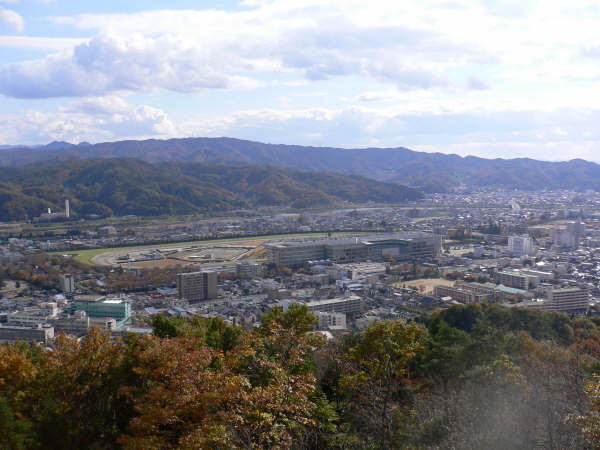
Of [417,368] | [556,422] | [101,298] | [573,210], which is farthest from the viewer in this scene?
[573,210]

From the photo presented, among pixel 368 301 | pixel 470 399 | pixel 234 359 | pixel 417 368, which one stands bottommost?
pixel 368 301

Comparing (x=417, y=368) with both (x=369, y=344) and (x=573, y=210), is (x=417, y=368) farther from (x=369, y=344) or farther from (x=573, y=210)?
(x=573, y=210)

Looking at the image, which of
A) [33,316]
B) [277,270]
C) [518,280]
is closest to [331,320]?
[33,316]

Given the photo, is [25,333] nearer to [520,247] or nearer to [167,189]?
[520,247]

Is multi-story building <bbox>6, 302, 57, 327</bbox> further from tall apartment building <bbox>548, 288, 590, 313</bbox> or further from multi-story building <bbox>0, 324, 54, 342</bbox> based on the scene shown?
tall apartment building <bbox>548, 288, 590, 313</bbox>

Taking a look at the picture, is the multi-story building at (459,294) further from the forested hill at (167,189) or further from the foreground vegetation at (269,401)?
the forested hill at (167,189)

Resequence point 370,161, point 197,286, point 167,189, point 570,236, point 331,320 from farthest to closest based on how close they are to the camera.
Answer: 1. point 370,161
2. point 167,189
3. point 570,236
4. point 197,286
5. point 331,320

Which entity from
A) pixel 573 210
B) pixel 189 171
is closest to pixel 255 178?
pixel 189 171
